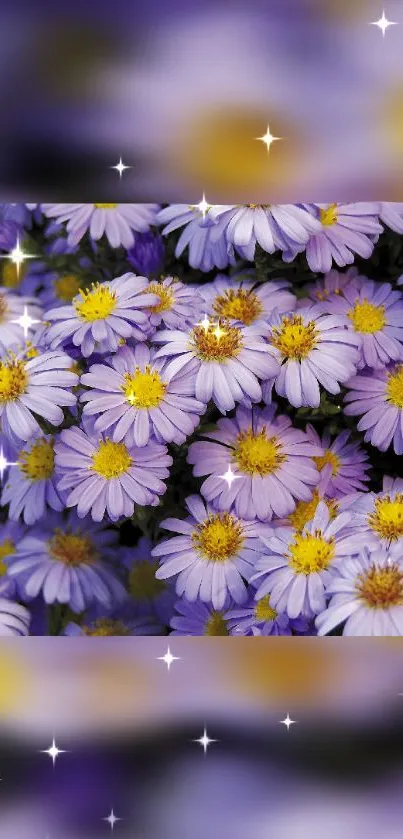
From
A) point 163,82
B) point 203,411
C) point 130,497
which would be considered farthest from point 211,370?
point 163,82

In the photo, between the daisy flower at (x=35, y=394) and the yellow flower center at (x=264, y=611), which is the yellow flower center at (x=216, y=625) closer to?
the yellow flower center at (x=264, y=611)

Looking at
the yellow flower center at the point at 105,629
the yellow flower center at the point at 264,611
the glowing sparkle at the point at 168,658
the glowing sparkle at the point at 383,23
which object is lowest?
the glowing sparkle at the point at 168,658

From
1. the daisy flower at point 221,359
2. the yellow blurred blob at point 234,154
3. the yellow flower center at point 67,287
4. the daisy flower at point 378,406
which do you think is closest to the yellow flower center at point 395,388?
the daisy flower at point 378,406

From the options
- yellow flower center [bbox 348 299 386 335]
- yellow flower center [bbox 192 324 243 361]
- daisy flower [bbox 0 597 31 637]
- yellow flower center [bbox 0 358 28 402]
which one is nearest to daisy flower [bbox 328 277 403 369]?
yellow flower center [bbox 348 299 386 335]

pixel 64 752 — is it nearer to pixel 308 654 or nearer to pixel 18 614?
pixel 18 614

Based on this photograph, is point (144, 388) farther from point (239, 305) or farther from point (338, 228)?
point (338, 228)

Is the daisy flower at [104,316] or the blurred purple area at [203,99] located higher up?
the blurred purple area at [203,99]
